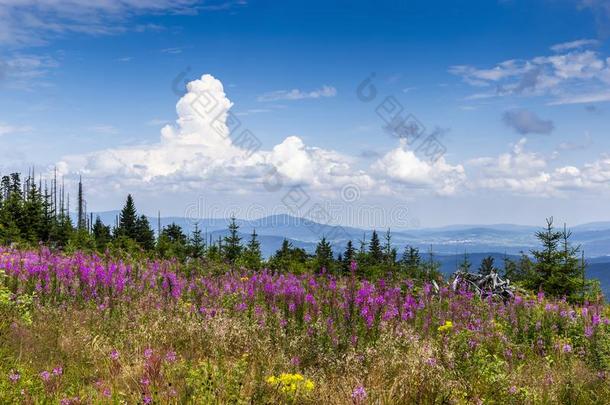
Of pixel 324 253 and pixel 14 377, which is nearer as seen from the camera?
pixel 14 377

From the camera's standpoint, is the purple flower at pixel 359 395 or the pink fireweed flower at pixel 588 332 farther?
the pink fireweed flower at pixel 588 332

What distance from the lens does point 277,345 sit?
666cm

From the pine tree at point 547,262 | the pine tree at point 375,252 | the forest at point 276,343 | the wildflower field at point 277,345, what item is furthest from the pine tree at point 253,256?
the pine tree at point 547,262

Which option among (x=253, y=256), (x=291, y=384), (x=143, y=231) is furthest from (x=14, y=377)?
(x=143, y=231)

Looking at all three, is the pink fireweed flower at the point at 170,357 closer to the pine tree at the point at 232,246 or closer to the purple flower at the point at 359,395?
the purple flower at the point at 359,395

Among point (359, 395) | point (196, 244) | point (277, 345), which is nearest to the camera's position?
point (359, 395)

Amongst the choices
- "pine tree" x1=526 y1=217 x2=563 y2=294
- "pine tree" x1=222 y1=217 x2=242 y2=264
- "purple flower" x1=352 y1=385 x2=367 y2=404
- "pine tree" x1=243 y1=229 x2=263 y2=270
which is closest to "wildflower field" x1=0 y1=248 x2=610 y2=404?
"purple flower" x1=352 y1=385 x2=367 y2=404

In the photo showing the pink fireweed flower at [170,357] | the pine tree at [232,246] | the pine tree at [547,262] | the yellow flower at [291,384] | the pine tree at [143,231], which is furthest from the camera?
the pine tree at [143,231]

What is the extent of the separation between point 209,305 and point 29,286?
3457mm

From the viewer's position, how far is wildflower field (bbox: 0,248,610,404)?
511cm

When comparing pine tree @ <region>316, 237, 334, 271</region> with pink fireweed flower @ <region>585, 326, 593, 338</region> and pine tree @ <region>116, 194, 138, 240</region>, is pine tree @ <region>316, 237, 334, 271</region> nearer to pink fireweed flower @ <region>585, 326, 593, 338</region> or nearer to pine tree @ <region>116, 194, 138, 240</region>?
pink fireweed flower @ <region>585, 326, 593, 338</region>

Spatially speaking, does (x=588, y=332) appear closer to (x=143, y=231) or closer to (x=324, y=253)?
(x=324, y=253)

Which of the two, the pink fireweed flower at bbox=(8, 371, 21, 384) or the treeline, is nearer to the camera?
the pink fireweed flower at bbox=(8, 371, 21, 384)

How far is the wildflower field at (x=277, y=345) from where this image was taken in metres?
5.11
